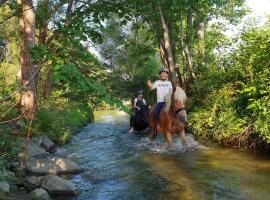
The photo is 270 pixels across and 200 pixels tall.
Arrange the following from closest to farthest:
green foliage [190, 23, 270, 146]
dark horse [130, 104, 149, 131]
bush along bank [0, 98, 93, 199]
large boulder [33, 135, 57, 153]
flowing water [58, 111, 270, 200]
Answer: bush along bank [0, 98, 93, 199] < flowing water [58, 111, 270, 200] < green foliage [190, 23, 270, 146] < large boulder [33, 135, 57, 153] < dark horse [130, 104, 149, 131]

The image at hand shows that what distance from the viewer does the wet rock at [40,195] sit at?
294 inches

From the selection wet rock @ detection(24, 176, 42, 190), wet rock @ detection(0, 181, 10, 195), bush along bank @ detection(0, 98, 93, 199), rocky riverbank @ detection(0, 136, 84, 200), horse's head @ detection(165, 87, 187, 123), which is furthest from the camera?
horse's head @ detection(165, 87, 187, 123)

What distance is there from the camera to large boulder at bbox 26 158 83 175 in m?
9.62

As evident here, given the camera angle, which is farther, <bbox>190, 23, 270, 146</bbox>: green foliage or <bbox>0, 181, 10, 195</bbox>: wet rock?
<bbox>190, 23, 270, 146</bbox>: green foliage

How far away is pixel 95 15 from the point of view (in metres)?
9.35

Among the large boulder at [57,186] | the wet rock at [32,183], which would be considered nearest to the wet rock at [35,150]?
the wet rock at [32,183]

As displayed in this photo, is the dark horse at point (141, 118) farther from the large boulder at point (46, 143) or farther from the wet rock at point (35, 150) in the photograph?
the wet rock at point (35, 150)

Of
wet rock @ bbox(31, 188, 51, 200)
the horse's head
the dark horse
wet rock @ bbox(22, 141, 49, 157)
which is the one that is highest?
the horse's head

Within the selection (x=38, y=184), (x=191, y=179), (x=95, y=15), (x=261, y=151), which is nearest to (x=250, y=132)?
(x=261, y=151)

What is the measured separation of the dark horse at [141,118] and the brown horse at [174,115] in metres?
4.45

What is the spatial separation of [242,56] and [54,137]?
7459 mm

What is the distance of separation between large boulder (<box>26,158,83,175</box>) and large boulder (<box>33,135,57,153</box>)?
2959 mm

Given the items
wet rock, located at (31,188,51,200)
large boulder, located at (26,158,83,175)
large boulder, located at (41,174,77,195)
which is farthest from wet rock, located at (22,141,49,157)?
wet rock, located at (31,188,51,200)

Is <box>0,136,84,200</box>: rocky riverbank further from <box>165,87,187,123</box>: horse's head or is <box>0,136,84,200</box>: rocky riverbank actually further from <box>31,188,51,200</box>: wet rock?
<box>165,87,187,123</box>: horse's head
